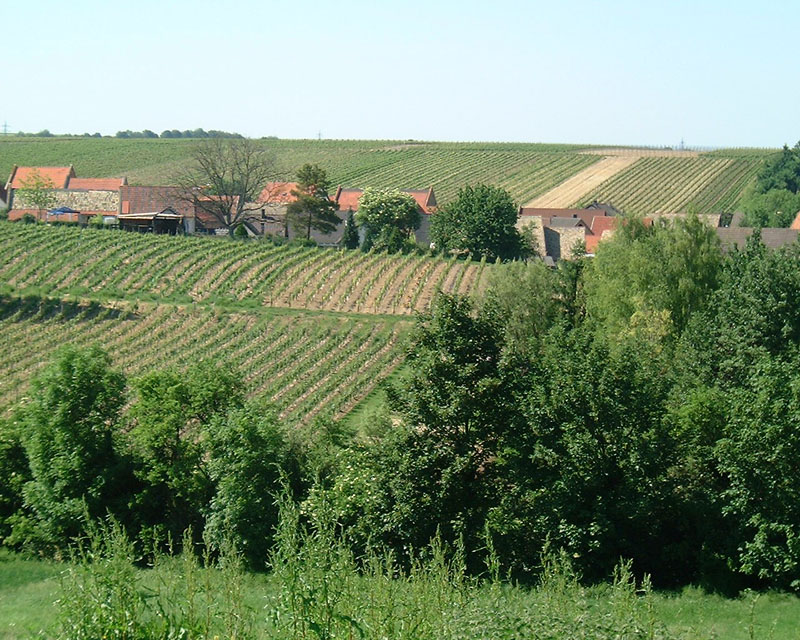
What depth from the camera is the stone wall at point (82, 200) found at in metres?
67.8

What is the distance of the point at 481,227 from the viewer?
55.8 meters

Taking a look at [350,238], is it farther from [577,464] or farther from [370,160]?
[370,160]

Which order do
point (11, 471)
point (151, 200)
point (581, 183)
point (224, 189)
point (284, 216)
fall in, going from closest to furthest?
1. point (11, 471)
2. point (284, 216)
3. point (224, 189)
4. point (151, 200)
5. point (581, 183)

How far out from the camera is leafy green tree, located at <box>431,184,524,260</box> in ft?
183

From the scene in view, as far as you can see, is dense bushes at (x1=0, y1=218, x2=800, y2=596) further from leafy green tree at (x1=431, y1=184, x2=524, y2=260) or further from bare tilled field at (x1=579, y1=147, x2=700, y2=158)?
bare tilled field at (x1=579, y1=147, x2=700, y2=158)

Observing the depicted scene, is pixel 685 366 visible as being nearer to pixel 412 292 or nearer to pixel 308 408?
pixel 308 408

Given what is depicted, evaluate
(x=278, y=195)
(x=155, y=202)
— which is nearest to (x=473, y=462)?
(x=155, y=202)

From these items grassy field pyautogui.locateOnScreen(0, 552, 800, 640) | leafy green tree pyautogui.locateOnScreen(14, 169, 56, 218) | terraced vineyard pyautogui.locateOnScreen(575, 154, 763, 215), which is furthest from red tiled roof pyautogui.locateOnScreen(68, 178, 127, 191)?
grassy field pyautogui.locateOnScreen(0, 552, 800, 640)

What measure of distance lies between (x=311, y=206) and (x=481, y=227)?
12.0 m

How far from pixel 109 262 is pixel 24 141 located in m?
100

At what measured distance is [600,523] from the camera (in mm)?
17125

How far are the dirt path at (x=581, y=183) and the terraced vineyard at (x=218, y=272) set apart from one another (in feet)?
136

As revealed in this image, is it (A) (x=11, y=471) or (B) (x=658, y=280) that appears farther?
(B) (x=658, y=280)

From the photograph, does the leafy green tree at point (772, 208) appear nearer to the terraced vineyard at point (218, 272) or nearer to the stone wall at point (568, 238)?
the stone wall at point (568, 238)
